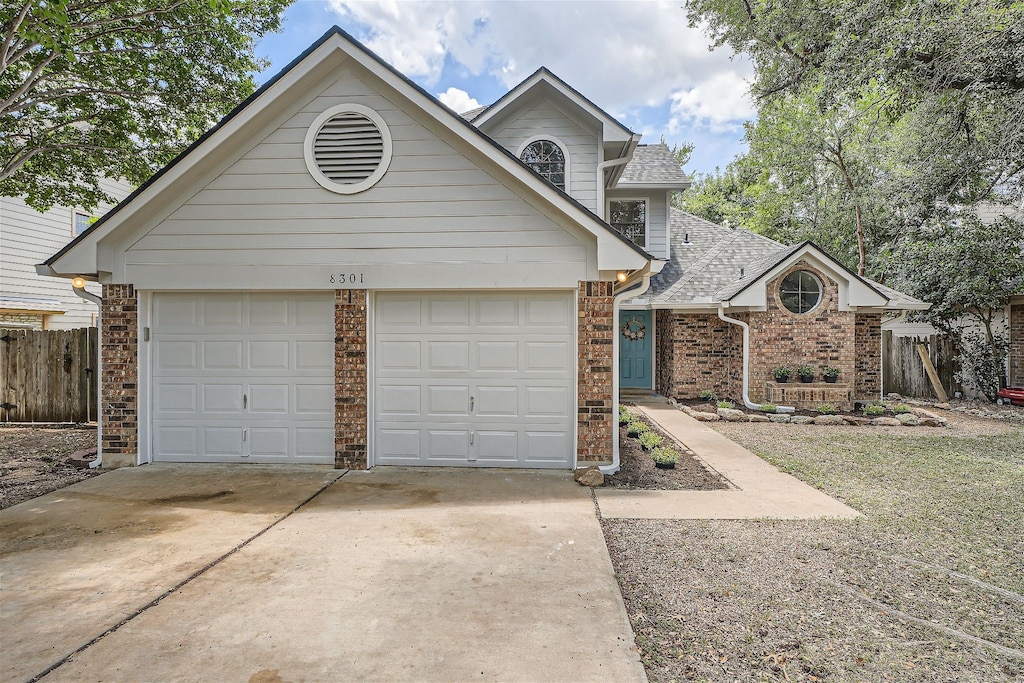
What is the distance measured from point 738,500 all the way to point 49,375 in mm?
12245

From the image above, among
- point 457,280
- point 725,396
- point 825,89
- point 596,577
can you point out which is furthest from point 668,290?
point 596,577

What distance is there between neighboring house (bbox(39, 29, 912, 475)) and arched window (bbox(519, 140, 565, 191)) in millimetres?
4136

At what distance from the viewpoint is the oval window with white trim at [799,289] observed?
40.7 feet

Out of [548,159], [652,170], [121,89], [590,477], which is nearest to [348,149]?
[548,159]

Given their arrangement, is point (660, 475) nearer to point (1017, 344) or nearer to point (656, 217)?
point (656, 217)

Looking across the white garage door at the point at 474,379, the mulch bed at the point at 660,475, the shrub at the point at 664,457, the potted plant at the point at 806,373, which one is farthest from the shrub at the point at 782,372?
the white garage door at the point at 474,379

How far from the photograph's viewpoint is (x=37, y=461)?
25.4ft

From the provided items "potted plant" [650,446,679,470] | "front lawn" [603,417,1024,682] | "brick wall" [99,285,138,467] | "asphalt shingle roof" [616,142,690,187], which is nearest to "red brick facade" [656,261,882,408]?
"asphalt shingle roof" [616,142,690,187]

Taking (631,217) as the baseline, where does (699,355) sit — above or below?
below

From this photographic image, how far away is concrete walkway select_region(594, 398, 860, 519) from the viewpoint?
546 cm

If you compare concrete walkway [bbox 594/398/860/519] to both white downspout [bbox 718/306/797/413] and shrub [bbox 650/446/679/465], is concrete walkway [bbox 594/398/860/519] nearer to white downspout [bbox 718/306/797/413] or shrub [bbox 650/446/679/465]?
shrub [bbox 650/446/679/465]

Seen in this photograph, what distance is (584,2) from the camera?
12.0 meters

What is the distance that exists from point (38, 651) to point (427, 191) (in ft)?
18.0

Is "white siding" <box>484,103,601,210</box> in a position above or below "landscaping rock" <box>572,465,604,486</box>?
above
